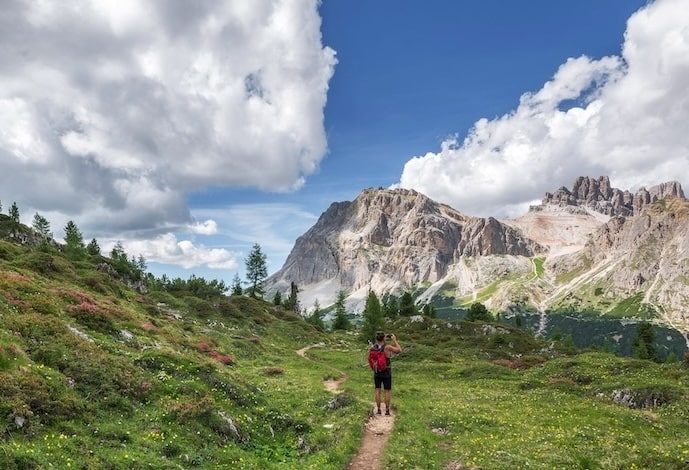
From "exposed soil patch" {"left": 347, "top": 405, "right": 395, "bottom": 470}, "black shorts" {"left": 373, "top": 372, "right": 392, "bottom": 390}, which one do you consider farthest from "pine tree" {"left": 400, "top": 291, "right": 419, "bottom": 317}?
"black shorts" {"left": 373, "top": 372, "right": 392, "bottom": 390}

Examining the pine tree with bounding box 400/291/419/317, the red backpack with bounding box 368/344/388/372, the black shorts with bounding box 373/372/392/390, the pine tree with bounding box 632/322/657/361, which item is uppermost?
the pine tree with bounding box 400/291/419/317

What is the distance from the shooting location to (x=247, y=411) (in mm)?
25578

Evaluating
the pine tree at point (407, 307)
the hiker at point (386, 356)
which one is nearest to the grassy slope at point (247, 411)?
the hiker at point (386, 356)

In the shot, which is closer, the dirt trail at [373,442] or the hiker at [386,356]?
the dirt trail at [373,442]

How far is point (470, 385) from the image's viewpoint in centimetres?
4566

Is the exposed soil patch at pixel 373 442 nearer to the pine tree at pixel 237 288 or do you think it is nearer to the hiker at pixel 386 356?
the hiker at pixel 386 356

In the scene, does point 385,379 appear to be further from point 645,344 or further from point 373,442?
point 645,344

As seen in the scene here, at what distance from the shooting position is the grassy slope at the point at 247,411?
706 inches

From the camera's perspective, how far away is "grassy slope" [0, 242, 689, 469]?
17.9m

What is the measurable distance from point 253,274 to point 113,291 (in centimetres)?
10166

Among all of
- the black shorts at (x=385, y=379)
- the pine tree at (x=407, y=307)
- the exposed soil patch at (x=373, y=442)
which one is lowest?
the exposed soil patch at (x=373, y=442)

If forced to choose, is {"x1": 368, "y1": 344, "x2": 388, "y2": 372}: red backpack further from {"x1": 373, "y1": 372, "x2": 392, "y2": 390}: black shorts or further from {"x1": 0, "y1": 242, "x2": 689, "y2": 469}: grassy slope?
{"x1": 0, "y1": 242, "x2": 689, "y2": 469}: grassy slope

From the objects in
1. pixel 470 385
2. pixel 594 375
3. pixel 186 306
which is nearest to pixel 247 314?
pixel 186 306

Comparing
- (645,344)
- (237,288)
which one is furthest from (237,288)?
(645,344)
